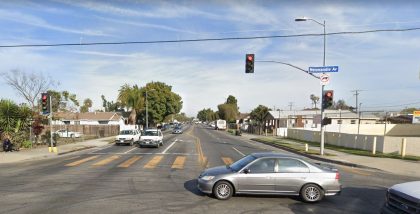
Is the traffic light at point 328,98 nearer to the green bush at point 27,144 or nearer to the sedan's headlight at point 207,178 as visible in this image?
the sedan's headlight at point 207,178

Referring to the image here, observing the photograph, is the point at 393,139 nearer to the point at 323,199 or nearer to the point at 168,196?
the point at 323,199

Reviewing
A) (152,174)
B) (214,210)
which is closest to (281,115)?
(152,174)

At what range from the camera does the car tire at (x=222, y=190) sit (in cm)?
1212

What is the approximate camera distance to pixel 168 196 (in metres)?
12.4

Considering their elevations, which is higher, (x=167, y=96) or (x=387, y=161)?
(x=167, y=96)

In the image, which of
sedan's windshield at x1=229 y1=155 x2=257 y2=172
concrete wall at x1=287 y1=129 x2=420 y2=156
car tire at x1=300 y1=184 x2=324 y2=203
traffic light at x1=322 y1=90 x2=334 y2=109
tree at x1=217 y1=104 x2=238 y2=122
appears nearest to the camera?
car tire at x1=300 y1=184 x2=324 y2=203

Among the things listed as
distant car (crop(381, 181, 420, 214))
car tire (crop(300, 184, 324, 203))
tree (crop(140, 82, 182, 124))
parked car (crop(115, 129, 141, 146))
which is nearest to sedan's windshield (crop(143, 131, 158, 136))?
parked car (crop(115, 129, 141, 146))

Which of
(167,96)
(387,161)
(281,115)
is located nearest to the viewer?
(387,161)

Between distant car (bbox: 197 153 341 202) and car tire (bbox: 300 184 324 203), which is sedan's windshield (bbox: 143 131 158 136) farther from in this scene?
car tire (bbox: 300 184 324 203)

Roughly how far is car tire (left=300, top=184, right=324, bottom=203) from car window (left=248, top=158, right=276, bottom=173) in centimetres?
103

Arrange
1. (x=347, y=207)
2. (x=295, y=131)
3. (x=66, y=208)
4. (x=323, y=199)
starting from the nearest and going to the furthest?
(x=66, y=208) < (x=347, y=207) < (x=323, y=199) < (x=295, y=131)

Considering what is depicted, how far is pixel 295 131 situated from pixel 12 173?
4582 centimetres

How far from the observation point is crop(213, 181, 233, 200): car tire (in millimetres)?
12125

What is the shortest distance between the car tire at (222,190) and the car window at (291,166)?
1525 mm
